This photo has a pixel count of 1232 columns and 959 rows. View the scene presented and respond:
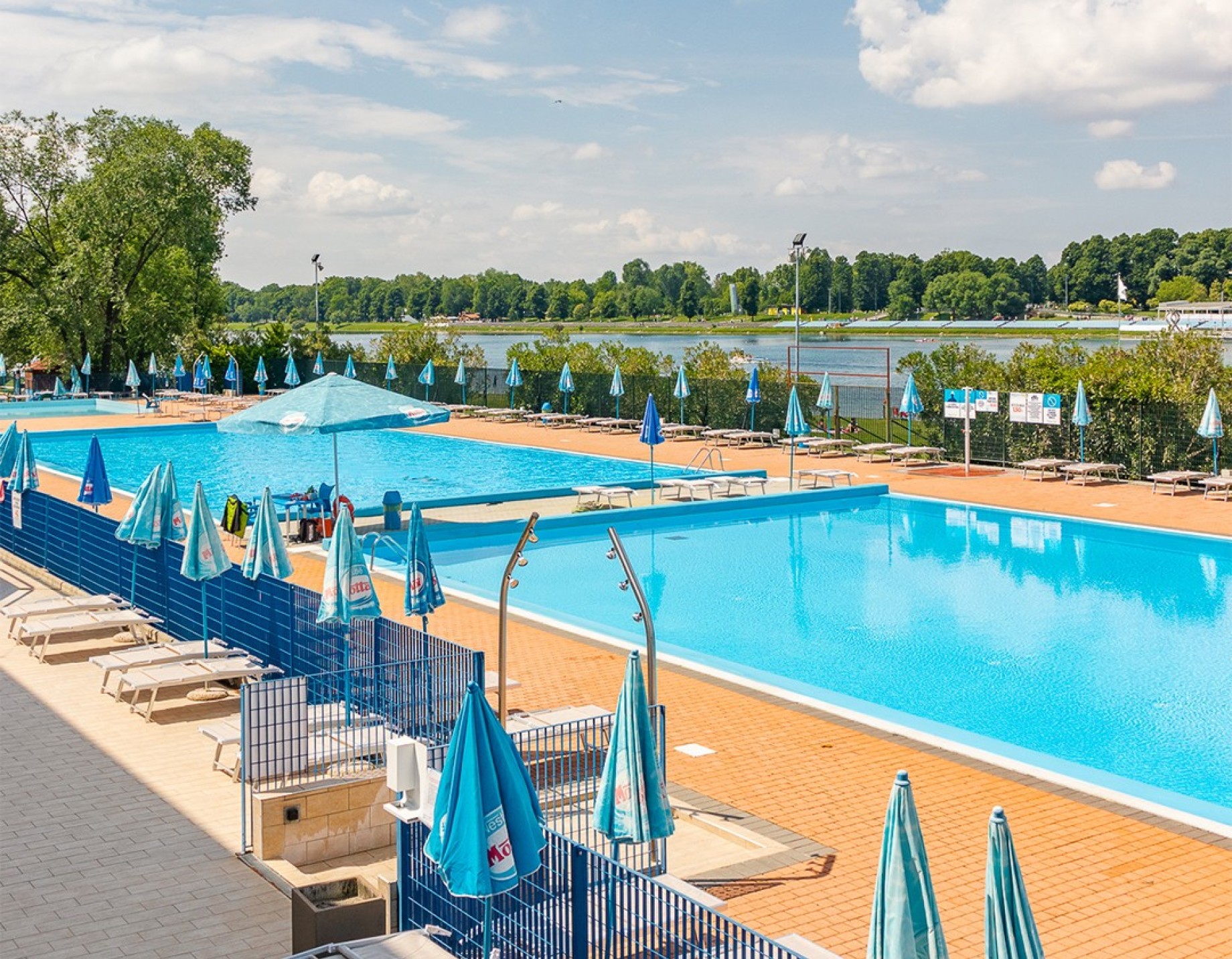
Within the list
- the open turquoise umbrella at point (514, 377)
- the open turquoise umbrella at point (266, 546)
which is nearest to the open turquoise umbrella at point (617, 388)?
the open turquoise umbrella at point (514, 377)

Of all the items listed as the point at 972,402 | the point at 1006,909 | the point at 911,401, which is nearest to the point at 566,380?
the point at 911,401

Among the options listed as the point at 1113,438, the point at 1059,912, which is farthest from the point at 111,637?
the point at 1113,438

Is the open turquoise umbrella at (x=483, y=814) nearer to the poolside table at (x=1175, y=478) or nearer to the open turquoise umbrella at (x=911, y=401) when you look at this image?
the poolside table at (x=1175, y=478)

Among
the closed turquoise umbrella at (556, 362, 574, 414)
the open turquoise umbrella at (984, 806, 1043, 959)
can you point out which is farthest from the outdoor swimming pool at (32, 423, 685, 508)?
the open turquoise umbrella at (984, 806, 1043, 959)

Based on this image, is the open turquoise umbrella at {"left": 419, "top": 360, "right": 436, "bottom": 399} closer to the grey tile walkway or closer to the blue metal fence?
the grey tile walkway

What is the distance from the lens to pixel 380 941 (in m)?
6.73

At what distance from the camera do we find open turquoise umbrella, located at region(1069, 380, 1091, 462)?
25.7 m

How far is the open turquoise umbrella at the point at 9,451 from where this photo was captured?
742 inches

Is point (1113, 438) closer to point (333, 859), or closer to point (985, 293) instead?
point (333, 859)

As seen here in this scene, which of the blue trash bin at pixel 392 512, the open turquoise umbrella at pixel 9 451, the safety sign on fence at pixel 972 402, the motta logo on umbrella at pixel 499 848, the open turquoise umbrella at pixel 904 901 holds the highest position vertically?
the safety sign on fence at pixel 972 402

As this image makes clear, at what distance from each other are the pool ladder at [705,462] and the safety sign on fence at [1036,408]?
6076 millimetres

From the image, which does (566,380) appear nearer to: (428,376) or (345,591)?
(428,376)

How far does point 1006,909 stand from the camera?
4.47 meters

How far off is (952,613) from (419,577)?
869 centimetres
